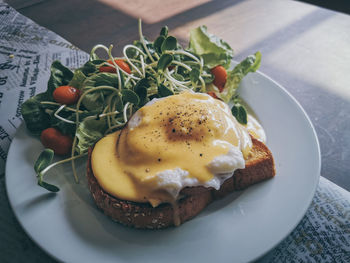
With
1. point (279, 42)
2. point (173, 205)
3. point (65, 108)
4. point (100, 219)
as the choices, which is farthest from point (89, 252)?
point (279, 42)

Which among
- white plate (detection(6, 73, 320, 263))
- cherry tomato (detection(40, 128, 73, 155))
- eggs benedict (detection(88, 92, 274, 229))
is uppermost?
eggs benedict (detection(88, 92, 274, 229))

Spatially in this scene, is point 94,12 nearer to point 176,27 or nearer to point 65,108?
point 176,27

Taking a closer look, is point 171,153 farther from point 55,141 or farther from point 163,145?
point 55,141

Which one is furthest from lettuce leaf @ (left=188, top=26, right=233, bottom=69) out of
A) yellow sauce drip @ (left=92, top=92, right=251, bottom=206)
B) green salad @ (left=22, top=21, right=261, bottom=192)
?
yellow sauce drip @ (left=92, top=92, right=251, bottom=206)

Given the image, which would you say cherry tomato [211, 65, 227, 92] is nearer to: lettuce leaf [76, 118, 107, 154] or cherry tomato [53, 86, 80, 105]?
lettuce leaf [76, 118, 107, 154]

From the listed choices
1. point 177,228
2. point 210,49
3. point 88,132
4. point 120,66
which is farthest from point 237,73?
point 177,228

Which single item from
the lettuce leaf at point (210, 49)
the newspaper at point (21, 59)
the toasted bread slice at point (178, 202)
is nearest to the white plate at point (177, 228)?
the toasted bread slice at point (178, 202)
